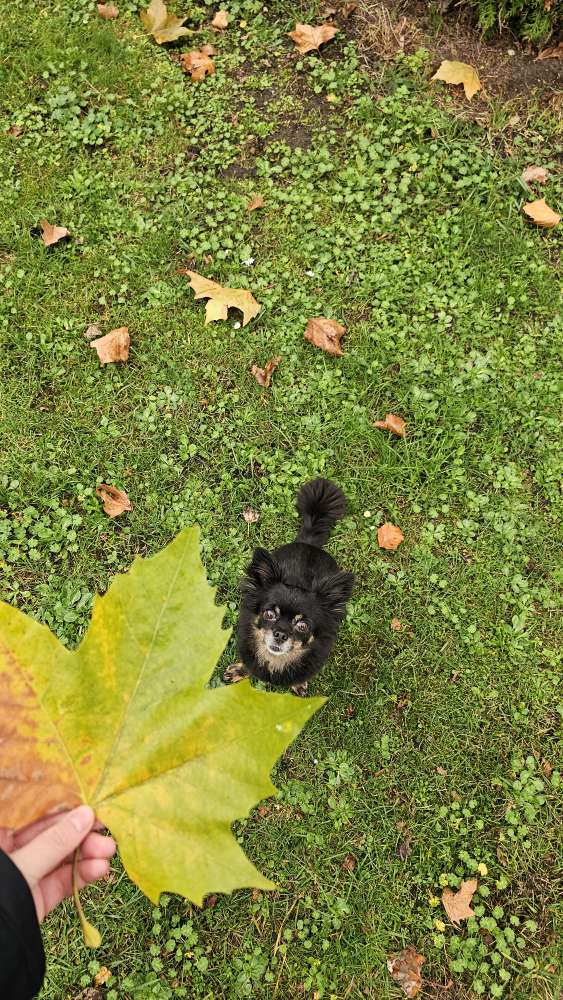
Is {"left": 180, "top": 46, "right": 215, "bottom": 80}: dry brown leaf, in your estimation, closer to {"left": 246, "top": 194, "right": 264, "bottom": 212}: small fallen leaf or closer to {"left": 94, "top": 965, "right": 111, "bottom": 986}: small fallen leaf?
{"left": 246, "top": 194, "right": 264, "bottom": 212}: small fallen leaf

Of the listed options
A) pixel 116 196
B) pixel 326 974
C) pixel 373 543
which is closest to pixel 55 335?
pixel 116 196

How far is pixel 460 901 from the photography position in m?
3.55

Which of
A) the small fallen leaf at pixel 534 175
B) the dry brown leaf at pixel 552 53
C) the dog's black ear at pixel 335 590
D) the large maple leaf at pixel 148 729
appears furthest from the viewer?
the dry brown leaf at pixel 552 53

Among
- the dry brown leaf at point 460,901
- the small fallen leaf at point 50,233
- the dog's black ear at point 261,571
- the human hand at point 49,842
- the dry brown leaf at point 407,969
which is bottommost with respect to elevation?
the dry brown leaf at point 407,969

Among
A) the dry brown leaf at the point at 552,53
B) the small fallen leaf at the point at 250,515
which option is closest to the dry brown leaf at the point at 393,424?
the small fallen leaf at the point at 250,515

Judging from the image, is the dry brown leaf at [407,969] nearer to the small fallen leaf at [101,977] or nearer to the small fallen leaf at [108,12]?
the small fallen leaf at [101,977]

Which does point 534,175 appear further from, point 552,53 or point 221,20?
point 221,20

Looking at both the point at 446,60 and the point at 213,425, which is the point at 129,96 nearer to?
the point at 446,60

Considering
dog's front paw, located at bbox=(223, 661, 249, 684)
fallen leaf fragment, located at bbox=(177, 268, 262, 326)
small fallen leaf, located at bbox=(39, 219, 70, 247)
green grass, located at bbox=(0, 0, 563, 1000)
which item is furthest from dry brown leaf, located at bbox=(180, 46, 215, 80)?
dog's front paw, located at bbox=(223, 661, 249, 684)

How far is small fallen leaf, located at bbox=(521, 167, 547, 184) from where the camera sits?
4988mm

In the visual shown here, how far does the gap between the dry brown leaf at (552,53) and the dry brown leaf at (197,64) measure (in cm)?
258

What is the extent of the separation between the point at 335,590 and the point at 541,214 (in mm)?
3445

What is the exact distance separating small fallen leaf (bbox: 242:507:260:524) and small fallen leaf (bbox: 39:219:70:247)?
7.85 ft

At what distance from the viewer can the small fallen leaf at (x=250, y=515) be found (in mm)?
4188
